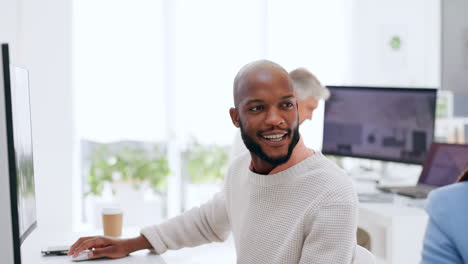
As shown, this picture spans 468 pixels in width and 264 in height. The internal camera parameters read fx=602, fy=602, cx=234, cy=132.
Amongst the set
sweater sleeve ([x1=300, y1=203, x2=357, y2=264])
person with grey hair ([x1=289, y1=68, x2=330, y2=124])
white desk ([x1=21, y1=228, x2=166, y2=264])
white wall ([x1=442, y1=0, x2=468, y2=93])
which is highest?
white wall ([x1=442, y1=0, x2=468, y2=93])

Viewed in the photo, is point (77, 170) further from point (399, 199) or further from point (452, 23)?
point (452, 23)

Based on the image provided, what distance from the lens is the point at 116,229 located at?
184 centimetres

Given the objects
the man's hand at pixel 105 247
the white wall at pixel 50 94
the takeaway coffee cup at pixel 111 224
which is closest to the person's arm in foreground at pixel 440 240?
the man's hand at pixel 105 247

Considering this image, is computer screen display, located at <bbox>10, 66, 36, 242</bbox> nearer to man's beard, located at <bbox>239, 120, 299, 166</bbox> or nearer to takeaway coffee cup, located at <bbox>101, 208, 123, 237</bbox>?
takeaway coffee cup, located at <bbox>101, 208, 123, 237</bbox>

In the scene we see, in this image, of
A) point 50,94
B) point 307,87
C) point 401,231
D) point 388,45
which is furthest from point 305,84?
point 388,45

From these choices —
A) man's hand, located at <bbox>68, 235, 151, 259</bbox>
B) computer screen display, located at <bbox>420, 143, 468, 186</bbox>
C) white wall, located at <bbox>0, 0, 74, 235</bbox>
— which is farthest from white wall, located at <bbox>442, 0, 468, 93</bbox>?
white wall, located at <bbox>0, 0, 74, 235</bbox>

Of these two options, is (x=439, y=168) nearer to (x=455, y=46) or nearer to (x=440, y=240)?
(x=455, y=46)

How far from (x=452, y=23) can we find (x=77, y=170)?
2898 mm

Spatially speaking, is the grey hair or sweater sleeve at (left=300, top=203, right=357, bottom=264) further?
the grey hair

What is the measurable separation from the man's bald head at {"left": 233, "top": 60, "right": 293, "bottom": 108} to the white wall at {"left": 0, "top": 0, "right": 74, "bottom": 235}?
3.11m

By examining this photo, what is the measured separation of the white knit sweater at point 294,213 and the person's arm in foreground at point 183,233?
0.30ft

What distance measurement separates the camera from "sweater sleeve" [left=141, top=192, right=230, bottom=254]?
1.65 m

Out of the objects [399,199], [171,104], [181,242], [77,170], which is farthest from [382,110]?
[77,170]

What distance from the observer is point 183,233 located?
1675 mm
